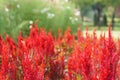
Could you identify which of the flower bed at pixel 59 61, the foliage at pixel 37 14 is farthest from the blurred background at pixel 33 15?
the flower bed at pixel 59 61

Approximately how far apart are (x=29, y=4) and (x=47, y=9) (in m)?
0.69

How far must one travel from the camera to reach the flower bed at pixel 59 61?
279 cm

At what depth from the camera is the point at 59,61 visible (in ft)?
13.5

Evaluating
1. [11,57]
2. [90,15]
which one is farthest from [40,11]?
[90,15]

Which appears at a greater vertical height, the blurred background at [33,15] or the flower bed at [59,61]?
the flower bed at [59,61]

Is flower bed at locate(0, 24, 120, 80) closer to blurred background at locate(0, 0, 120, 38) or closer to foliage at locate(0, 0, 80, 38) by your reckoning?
blurred background at locate(0, 0, 120, 38)

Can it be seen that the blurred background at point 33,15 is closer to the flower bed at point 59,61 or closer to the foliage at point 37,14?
the foliage at point 37,14

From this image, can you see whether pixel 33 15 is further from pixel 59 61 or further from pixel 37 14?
pixel 59 61

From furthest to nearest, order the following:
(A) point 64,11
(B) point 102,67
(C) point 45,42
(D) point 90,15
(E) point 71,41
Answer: (D) point 90,15 < (A) point 64,11 < (E) point 71,41 < (C) point 45,42 < (B) point 102,67

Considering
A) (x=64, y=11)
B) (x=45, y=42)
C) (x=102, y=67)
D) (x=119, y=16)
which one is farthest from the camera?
(x=119, y=16)

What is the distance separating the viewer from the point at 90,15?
69.8 m

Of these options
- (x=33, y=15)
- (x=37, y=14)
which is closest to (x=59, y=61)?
(x=33, y=15)

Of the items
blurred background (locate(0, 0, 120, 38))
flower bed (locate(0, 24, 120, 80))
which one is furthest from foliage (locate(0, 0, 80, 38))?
flower bed (locate(0, 24, 120, 80))

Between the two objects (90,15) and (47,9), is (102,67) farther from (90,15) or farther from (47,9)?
(90,15)
